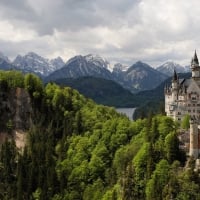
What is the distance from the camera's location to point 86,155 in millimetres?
124688

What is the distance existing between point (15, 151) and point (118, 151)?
117ft

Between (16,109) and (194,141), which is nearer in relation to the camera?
(194,141)

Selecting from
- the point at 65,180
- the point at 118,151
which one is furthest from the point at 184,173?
the point at 65,180

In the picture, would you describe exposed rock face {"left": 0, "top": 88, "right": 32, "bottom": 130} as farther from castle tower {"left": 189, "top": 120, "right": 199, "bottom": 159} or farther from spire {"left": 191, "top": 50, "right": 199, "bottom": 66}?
castle tower {"left": 189, "top": 120, "right": 199, "bottom": 159}

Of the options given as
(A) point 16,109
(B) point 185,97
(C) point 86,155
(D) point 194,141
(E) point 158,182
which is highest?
(B) point 185,97

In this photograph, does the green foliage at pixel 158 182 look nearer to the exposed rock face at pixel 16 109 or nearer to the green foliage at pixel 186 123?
the green foliage at pixel 186 123

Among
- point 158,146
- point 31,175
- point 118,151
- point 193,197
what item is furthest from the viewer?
point 31,175

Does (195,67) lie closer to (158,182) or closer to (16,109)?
(16,109)

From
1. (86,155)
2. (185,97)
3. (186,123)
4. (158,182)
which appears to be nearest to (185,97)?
(185,97)

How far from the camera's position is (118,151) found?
373ft

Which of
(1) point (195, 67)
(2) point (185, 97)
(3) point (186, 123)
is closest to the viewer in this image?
(3) point (186, 123)

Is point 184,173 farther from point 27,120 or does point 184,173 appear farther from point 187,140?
point 27,120

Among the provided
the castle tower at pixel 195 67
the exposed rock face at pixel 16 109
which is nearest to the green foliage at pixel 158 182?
the castle tower at pixel 195 67

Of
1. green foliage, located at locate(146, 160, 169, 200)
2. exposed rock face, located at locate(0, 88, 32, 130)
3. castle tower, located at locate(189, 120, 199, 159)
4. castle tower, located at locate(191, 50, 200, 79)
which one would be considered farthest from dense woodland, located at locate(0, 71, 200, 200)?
castle tower, located at locate(191, 50, 200, 79)
